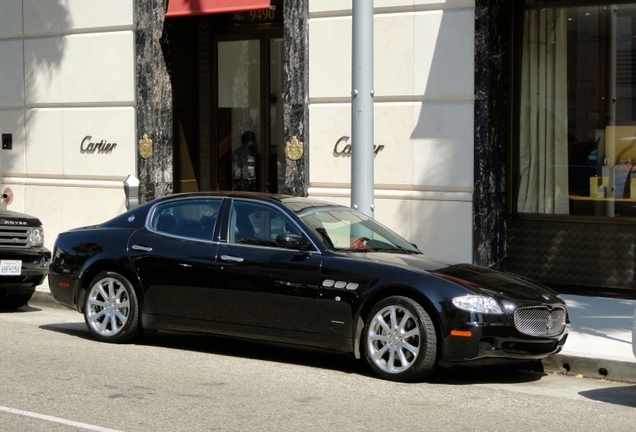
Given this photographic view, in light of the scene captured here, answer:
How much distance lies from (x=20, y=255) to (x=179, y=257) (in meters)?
3.32

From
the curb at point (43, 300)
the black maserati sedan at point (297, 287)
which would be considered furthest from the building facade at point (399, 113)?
the black maserati sedan at point (297, 287)

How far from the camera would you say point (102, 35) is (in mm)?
17359

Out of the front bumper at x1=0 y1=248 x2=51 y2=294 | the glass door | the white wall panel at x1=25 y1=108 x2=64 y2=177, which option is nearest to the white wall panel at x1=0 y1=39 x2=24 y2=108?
the white wall panel at x1=25 y1=108 x2=64 y2=177

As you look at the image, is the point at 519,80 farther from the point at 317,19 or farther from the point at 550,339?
the point at 550,339

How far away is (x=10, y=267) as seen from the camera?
12.5m

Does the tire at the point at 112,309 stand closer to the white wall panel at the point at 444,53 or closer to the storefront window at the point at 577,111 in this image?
the white wall panel at the point at 444,53

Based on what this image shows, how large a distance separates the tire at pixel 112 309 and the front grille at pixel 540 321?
3.74 m

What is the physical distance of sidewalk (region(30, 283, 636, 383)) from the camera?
31.3ft

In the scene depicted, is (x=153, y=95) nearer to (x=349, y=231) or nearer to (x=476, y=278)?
(x=349, y=231)

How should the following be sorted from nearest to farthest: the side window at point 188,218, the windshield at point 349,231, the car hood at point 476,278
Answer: the car hood at point 476,278 → the windshield at point 349,231 → the side window at point 188,218

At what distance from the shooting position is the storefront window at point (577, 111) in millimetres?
13844

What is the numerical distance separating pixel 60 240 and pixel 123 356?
1.86 meters

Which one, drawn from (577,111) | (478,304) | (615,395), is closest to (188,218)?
(478,304)

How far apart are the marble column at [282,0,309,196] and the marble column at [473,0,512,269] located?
103 inches
